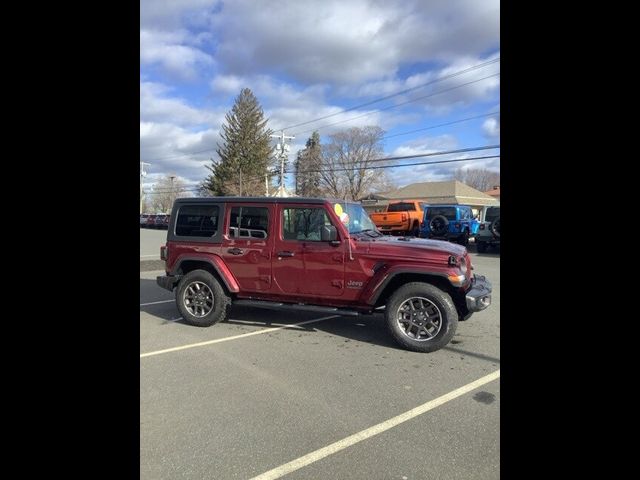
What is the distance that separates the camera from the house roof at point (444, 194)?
5072 centimetres

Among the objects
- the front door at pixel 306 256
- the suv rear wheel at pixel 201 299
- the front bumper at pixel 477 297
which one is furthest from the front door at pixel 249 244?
the front bumper at pixel 477 297

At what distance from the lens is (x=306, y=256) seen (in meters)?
5.59

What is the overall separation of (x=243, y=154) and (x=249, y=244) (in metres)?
52.7

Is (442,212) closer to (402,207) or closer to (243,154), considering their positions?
(402,207)

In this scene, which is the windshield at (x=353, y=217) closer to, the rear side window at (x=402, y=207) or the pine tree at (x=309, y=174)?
the rear side window at (x=402, y=207)

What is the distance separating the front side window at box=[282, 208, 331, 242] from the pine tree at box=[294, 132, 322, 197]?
171 feet

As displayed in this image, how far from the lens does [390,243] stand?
5406mm

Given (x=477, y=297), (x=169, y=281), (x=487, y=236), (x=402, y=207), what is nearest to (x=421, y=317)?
(x=477, y=297)

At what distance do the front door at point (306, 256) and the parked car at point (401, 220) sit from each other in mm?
15168
